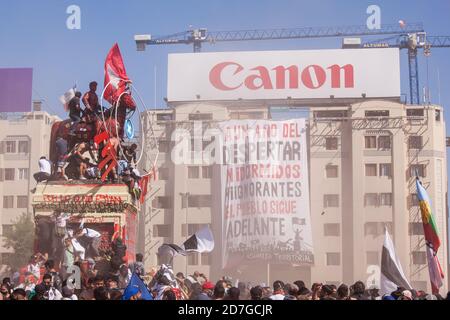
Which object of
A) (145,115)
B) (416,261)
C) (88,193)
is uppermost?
(145,115)

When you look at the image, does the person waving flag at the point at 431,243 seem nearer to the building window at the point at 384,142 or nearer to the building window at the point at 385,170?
the building window at the point at 384,142

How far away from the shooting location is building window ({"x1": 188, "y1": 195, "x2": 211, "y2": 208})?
24.2 metres

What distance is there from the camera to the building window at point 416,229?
27148mm

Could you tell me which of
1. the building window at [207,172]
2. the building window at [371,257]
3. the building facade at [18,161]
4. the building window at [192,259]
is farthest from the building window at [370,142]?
the building facade at [18,161]

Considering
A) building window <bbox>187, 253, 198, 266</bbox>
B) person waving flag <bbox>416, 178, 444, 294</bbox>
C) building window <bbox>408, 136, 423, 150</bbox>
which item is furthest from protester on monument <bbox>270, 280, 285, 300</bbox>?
building window <bbox>408, 136, 423, 150</bbox>

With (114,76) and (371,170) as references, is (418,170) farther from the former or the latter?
(114,76)

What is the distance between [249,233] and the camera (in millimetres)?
19484

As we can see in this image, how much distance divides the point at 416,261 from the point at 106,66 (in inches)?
618

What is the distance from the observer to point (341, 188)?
28.3 metres

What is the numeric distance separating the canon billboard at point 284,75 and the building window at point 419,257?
27.8 ft

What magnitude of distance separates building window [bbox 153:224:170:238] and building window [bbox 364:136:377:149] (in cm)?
719

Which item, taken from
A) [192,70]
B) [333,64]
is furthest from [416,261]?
[192,70]
